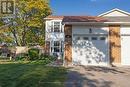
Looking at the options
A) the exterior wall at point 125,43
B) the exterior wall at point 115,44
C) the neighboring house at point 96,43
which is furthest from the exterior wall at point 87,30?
the exterior wall at point 125,43

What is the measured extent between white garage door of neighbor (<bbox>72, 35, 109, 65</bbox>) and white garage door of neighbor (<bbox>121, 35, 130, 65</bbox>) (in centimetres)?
124

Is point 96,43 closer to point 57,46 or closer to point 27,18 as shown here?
point 57,46

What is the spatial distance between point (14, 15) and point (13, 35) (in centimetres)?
335

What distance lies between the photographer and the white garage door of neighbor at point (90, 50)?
24.0 meters

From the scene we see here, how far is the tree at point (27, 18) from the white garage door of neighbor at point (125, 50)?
73.0 feet

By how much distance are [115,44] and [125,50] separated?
3.00 feet

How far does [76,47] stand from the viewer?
24.0m

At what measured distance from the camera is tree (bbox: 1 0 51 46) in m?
44.5

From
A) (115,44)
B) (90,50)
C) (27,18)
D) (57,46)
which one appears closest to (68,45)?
(90,50)

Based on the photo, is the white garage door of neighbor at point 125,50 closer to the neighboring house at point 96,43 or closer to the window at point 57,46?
the neighboring house at point 96,43

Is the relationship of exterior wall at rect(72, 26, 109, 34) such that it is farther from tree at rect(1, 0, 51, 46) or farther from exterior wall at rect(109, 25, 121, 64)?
tree at rect(1, 0, 51, 46)

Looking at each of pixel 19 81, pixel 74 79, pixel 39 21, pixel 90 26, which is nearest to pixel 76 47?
pixel 90 26

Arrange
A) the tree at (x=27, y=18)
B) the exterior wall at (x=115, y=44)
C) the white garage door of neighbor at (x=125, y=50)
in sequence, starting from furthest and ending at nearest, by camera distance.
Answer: the tree at (x=27, y=18) → the white garage door of neighbor at (x=125, y=50) → the exterior wall at (x=115, y=44)

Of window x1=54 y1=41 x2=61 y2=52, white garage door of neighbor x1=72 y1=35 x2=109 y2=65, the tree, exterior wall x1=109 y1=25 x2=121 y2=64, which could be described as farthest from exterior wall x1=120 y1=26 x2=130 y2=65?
the tree
